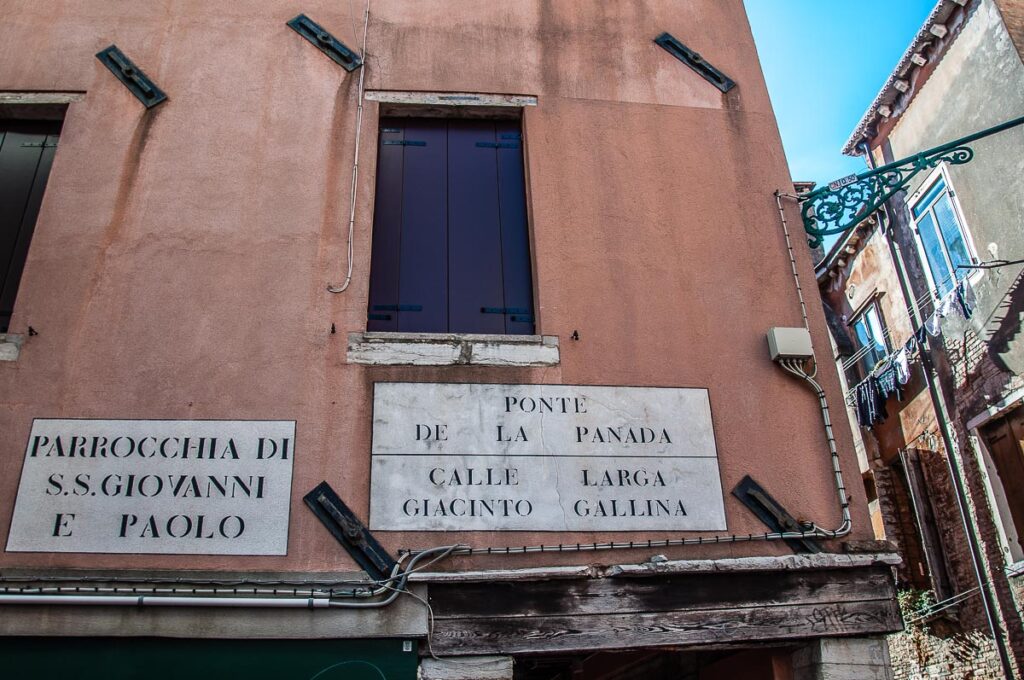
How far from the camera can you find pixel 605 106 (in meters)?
6.39

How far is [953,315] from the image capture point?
10750mm

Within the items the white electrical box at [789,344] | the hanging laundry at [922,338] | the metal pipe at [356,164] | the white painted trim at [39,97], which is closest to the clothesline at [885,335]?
the hanging laundry at [922,338]

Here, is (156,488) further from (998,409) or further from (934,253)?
(934,253)

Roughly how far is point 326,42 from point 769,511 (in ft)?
14.7

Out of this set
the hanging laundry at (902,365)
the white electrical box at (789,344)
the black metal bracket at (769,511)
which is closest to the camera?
the black metal bracket at (769,511)

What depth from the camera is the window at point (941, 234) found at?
1066cm

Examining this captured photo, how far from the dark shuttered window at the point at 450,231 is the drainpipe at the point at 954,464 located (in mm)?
7194

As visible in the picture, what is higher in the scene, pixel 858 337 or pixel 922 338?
pixel 858 337

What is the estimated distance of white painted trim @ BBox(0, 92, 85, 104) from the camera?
611 cm

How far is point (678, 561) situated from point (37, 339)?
3960 mm

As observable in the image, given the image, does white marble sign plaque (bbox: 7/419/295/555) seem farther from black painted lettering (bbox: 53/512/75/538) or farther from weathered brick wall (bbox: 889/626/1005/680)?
weathered brick wall (bbox: 889/626/1005/680)

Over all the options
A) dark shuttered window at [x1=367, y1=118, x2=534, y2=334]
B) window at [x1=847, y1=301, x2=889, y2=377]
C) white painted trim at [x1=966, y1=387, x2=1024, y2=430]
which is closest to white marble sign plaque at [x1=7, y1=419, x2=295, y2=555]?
dark shuttered window at [x1=367, y1=118, x2=534, y2=334]

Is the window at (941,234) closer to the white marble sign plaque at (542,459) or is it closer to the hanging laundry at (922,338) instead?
the hanging laundry at (922,338)

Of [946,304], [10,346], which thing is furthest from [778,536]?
[946,304]
